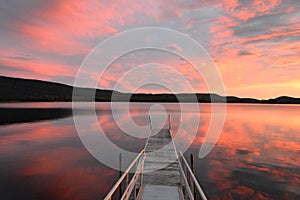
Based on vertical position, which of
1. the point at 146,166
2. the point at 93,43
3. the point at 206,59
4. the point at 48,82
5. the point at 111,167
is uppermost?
the point at 48,82

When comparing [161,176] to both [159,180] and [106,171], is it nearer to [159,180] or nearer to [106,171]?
[159,180]

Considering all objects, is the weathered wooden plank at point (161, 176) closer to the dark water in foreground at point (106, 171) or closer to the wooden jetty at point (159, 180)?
the wooden jetty at point (159, 180)

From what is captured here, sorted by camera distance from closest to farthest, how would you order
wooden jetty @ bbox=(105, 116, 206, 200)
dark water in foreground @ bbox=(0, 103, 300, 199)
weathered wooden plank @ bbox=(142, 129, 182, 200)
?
1. wooden jetty @ bbox=(105, 116, 206, 200)
2. weathered wooden plank @ bbox=(142, 129, 182, 200)
3. dark water in foreground @ bbox=(0, 103, 300, 199)

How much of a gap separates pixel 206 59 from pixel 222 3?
599 inches

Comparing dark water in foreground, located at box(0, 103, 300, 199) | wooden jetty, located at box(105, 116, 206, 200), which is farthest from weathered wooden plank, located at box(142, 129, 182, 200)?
dark water in foreground, located at box(0, 103, 300, 199)

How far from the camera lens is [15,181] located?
12.5 meters

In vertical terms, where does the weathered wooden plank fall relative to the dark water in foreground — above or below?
above

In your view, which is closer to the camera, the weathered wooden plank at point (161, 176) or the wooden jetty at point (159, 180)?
the wooden jetty at point (159, 180)

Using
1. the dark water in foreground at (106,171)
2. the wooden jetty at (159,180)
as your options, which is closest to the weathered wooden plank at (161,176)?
the wooden jetty at (159,180)

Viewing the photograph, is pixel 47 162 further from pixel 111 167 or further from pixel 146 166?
pixel 146 166

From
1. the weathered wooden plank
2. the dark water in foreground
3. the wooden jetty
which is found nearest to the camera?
the wooden jetty

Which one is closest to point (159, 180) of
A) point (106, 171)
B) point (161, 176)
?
point (161, 176)

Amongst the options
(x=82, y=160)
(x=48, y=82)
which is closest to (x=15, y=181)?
(x=82, y=160)

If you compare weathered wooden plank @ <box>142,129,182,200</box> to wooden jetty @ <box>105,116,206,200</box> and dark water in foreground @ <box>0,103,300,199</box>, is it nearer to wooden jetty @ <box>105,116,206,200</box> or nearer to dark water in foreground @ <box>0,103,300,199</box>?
wooden jetty @ <box>105,116,206,200</box>
